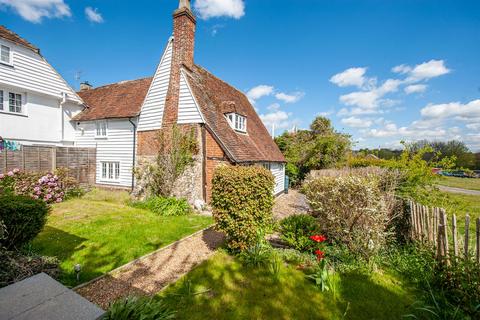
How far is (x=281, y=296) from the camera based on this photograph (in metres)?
4.54

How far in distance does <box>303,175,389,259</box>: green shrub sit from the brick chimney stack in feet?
30.4

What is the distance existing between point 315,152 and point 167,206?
1561cm

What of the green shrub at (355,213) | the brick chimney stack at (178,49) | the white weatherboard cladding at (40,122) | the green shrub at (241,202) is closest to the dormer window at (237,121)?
the brick chimney stack at (178,49)

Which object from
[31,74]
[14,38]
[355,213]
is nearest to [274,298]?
[355,213]

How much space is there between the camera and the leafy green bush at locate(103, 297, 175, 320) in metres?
3.33

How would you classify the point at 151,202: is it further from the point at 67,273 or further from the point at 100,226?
the point at 67,273

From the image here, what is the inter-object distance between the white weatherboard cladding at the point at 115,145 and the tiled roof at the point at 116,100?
63 cm

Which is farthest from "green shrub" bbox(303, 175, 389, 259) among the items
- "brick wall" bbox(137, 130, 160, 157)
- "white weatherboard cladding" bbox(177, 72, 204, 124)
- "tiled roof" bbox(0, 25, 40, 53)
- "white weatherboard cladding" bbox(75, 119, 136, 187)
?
"tiled roof" bbox(0, 25, 40, 53)

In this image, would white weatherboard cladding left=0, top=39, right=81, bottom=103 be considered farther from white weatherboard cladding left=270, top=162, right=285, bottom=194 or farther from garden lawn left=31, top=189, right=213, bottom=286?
white weatherboard cladding left=270, top=162, right=285, bottom=194

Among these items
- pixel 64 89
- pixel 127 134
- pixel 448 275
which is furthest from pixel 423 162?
pixel 64 89

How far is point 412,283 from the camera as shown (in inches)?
197

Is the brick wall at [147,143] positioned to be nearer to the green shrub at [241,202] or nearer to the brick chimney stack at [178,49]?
the brick chimney stack at [178,49]

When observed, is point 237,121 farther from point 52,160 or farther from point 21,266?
point 21,266

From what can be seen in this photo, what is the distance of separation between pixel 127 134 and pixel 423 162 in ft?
53.3
